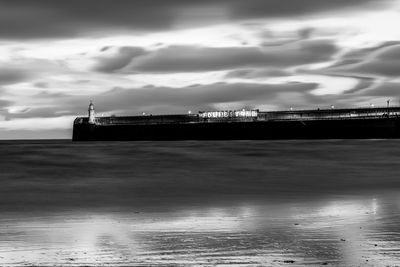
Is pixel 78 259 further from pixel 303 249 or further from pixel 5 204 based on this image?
pixel 5 204

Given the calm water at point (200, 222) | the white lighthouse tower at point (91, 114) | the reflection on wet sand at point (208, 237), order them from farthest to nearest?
the white lighthouse tower at point (91, 114), the calm water at point (200, 222), the reflection on wet sand at point (208, 237)

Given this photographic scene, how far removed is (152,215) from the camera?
41.0ft

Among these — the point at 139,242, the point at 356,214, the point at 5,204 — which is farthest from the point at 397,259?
the point at 5,204

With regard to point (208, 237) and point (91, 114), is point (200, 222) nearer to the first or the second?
point (208, 237)

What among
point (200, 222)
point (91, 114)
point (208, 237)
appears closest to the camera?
point (208, 237)

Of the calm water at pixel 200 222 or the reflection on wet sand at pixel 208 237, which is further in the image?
the calm water at pixel 200 222

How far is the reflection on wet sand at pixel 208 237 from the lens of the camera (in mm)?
7445

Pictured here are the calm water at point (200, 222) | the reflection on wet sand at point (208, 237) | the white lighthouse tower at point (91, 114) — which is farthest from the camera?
the white lighthouse tower at point (91, 114)

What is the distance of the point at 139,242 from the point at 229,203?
6.63 meters

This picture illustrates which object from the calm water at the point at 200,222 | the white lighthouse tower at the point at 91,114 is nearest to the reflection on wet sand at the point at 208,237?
the calm water at the point at 200,222

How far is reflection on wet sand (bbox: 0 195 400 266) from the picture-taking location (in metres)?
7.45

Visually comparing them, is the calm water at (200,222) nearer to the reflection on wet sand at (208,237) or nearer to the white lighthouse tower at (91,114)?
the reflection on wet sand at (208,237)

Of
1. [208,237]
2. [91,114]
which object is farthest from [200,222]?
[91,114]

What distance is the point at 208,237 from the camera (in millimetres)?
9203
